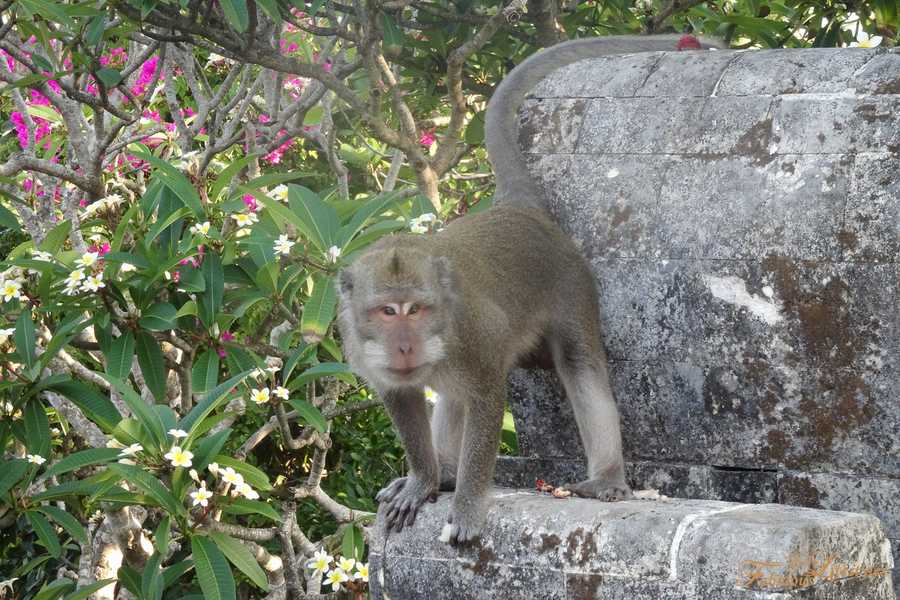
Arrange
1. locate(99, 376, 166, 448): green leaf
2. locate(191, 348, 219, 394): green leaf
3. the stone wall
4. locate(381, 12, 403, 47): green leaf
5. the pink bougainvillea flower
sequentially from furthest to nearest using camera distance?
the pink bougainvillea flower < locate(381, 12, 403, 47): green leaf < locate(191, 348, 219, 394): green leaf < locate(99, 376, 166, 448): green leaf < the stone wall

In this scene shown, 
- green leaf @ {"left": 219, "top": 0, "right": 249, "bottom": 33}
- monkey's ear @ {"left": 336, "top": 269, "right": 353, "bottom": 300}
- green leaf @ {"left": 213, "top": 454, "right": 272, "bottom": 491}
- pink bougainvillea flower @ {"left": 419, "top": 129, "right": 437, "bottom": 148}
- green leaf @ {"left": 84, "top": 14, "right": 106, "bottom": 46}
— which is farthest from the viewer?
pink bougainvillea flower @ {"left": 419, "top": 129, "right": 437, "bottom": 148}

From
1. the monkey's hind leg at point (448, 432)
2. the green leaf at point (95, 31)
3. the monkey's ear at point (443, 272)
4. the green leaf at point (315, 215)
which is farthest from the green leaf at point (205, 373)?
the green leaf at point (95, 31)

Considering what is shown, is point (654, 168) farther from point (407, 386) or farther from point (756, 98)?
point (407, 386)

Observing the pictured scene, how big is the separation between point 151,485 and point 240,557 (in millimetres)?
399

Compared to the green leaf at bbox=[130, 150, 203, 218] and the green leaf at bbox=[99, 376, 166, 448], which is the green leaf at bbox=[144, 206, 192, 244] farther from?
the green leaf at bbox=[99, 376, 166, 448]

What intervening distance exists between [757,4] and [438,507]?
2934 millimetres

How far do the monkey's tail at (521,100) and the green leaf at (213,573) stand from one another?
1.61 meters

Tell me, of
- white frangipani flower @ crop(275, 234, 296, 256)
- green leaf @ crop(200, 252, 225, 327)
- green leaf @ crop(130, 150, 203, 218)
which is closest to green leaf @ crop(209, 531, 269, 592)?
green leaf @ crop(200, 252, 225, 327)

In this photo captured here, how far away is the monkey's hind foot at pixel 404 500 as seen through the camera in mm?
4086

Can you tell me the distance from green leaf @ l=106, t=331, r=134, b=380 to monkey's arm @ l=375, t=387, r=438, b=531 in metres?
0.96

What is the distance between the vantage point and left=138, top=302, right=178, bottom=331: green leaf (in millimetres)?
4547

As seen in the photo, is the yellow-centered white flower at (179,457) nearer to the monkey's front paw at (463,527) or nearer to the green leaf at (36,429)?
the green leaf at (36,429)

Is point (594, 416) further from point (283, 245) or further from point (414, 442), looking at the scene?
point (283, 245)

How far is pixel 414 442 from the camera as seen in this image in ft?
14.3
